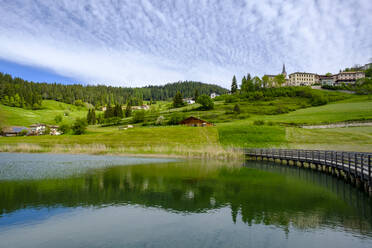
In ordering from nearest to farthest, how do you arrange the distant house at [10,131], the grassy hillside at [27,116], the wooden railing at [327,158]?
the wooden railing at [327,158], the distant house at [10,131], the grassy hillside at [27,116]

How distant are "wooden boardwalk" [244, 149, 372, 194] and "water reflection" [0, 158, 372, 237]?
1.28 meters

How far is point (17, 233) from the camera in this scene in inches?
539

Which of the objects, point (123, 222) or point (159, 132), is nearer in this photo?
point (123, 222)

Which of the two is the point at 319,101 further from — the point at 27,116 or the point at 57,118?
the point at 27,116

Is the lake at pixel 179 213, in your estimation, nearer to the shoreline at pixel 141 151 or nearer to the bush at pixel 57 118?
the shoreline at pixel 141 151

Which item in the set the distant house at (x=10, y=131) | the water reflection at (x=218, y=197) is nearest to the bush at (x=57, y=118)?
the distant house at (x=10, y=131)

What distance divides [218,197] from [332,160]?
17727 millimetres

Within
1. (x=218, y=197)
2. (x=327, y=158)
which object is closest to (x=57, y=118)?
(x=327, y=158)

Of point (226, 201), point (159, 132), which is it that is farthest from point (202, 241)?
point (159, 132)

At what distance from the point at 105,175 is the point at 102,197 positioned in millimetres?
10189

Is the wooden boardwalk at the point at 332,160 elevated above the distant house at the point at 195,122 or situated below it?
below

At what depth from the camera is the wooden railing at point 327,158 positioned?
23909mm

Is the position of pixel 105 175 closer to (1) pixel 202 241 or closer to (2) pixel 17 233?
(2) pixel 17 233

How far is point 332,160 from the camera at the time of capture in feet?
104
